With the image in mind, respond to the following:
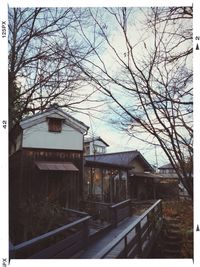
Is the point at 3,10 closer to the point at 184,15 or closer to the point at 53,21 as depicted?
the point at 53,21

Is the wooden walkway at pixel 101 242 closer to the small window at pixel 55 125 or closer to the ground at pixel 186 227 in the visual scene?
the ground at pixel 186 227

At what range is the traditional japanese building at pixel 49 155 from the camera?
2.33 metres

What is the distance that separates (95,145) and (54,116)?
1.66 ft

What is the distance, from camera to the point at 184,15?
1850 millimetres

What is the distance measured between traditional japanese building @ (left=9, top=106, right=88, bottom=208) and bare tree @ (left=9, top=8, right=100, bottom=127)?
0.18 metres

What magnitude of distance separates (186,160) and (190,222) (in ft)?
1.97

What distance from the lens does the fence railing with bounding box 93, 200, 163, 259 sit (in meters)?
1.77

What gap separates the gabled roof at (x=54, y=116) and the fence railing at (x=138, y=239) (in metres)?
1.01

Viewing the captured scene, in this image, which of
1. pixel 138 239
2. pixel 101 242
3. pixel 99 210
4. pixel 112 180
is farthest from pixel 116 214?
pixel 138 239

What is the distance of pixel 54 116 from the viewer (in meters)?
2.47

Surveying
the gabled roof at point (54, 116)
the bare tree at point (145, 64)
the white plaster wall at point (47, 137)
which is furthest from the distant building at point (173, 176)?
the white plaster wall at point (47, 137)

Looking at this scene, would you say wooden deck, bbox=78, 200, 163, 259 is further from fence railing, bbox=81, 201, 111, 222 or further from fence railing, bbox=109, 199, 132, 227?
fence railing, bbox=81, 201, 111, 222

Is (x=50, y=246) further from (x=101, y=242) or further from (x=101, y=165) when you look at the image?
(x=101, y=165)

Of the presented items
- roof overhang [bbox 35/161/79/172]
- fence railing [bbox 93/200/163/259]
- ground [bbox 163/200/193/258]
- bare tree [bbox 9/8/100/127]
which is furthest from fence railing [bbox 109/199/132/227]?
bare tree [bbox 9/8/100/127]
